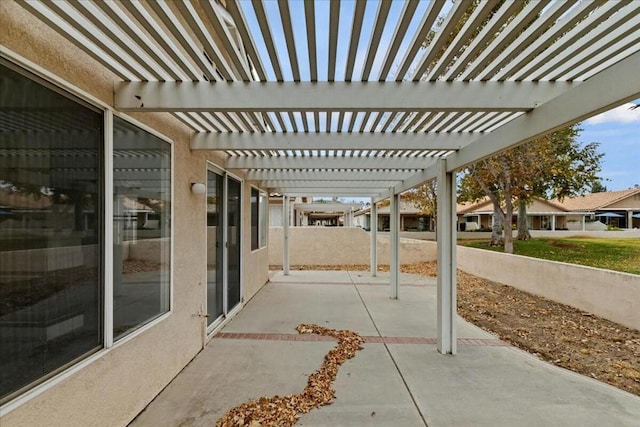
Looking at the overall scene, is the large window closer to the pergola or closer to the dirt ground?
the pergola

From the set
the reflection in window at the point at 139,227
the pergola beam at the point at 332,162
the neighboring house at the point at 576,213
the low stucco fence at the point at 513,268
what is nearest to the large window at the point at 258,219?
the pergola beam at the point at 332,162

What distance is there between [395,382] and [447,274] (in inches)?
71.4

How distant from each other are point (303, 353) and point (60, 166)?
3.84 m

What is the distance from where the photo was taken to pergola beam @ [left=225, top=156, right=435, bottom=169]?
20.3 ft

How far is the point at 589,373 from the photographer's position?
14.7 ft

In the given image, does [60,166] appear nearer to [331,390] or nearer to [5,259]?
[5,259]

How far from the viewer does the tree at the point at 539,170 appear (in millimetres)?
11547

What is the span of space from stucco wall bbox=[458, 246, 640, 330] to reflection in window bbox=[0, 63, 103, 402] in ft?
28.2

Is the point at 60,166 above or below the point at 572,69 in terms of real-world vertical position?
below

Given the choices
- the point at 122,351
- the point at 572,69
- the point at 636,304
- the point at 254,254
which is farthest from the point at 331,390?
the point at 636,304

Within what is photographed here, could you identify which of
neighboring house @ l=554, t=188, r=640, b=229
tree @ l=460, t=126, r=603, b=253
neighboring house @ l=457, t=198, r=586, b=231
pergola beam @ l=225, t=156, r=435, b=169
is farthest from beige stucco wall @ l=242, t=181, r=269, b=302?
neighboring house @ l=554, t=188, r=640, b=229

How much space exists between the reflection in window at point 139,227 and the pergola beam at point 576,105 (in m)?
3.90

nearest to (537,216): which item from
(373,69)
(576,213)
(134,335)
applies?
(576,213)

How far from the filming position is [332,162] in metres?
6.25
